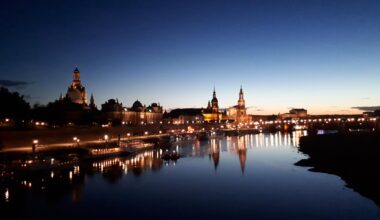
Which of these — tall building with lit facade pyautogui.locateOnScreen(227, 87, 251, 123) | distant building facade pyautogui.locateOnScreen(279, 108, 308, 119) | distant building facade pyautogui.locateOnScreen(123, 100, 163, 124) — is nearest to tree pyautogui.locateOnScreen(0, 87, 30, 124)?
distant building facade pyautogui.locateOnScreen(123, 100, 163, 124)

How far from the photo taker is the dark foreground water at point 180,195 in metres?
20.6

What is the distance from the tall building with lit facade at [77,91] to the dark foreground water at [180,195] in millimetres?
52622

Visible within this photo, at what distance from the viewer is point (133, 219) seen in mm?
19797

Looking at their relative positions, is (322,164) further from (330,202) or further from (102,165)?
(102,165)

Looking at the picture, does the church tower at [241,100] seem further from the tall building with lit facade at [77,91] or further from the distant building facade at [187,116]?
the tall building with lit facade at [77,91]

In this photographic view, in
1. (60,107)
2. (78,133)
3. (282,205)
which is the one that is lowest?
(282,205)

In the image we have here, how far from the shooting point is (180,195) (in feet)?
82.6

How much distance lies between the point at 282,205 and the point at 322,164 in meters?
14.8

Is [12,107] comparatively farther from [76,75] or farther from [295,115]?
[295,115]

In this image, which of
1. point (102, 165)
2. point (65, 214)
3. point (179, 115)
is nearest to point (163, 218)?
point (65, 214)

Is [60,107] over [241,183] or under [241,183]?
over

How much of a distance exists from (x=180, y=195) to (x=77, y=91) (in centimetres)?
6749

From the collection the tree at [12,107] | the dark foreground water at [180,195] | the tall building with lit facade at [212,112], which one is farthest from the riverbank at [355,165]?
the tall building with lit facade at [212,112]

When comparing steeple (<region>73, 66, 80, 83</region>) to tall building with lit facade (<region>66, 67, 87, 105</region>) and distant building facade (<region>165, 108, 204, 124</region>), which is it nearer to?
tall building with lit facade (<region>66, 67, 87, 105</region>)
